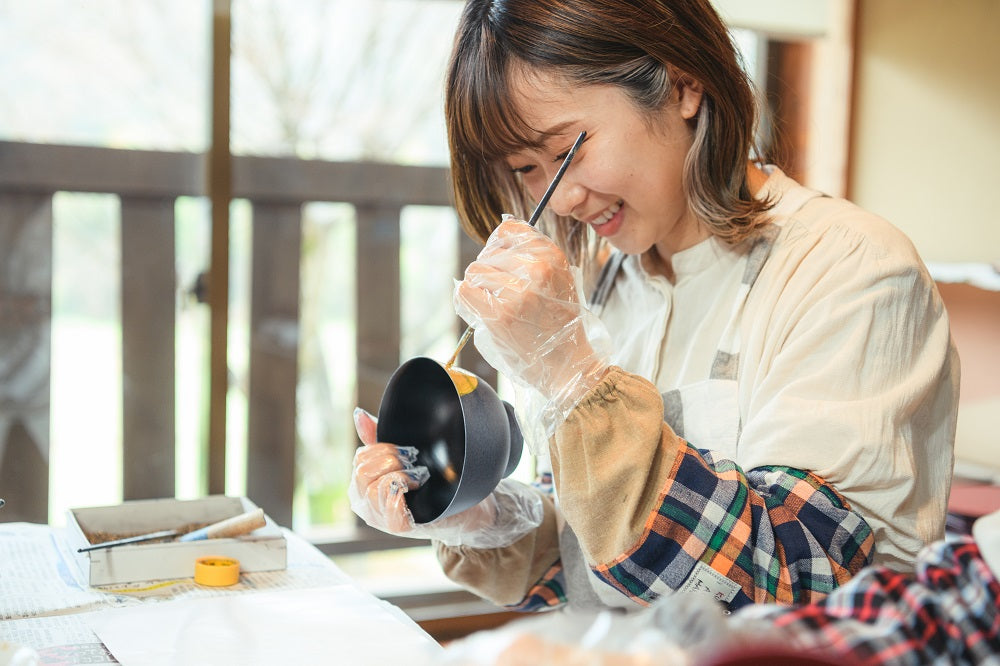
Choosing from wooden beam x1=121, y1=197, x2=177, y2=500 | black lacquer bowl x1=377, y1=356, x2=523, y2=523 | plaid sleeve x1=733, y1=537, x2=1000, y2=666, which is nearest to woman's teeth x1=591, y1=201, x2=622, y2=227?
black lacquer bowl x1=377, y1=356, x2=523, y2=523

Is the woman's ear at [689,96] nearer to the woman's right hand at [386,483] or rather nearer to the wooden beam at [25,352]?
the woman's right hand at [386,483]

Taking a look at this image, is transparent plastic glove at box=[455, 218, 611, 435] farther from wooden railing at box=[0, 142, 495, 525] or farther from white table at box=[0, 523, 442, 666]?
wooden railing at box=[0, 142, 495, 525]

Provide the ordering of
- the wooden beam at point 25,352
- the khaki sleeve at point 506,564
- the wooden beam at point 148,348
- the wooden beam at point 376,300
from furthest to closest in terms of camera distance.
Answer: the wooden beam at point 376,300 < the wooden beam at point 148,348 < the wooden beam at point 25,352 < the khaki sleeve at point 506,564

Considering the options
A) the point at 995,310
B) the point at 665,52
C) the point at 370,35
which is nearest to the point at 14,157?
the point at 370,35

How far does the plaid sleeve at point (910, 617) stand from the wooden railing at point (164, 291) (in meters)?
2.01

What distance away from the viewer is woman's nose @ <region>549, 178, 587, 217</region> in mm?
1215

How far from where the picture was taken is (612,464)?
972mm

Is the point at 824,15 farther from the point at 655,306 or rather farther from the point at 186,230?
the point at 186,230

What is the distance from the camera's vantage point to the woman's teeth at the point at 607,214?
1.25 m

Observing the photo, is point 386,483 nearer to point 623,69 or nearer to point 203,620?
point 203,620

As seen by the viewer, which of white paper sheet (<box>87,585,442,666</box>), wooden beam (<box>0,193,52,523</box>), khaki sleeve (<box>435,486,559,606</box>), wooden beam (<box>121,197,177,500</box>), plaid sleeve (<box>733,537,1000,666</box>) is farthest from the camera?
wooden beam (<box>121,197,177,500</box>)

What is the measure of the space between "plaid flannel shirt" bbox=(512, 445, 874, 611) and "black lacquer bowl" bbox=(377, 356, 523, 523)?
17cm

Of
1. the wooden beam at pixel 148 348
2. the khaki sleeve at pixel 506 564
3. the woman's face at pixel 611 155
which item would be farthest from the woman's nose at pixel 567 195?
the wooden beam at pixel 148 348

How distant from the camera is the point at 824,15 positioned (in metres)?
2.61
